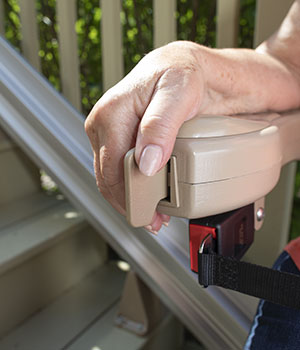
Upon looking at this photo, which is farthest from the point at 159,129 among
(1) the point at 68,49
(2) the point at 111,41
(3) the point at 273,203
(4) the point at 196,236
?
(1) the point at 68,49

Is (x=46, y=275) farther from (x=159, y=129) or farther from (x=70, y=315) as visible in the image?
(x=159, y=129)

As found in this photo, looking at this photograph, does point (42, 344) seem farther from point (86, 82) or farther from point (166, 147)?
point (86, 82)

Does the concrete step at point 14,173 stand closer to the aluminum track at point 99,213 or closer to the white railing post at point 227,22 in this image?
the aluminum track at point 99,213

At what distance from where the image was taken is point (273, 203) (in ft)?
3.60

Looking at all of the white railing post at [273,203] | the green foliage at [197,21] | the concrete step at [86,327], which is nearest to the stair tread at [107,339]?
the concrete step at [86,327]

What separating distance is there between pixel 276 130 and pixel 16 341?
92 cm

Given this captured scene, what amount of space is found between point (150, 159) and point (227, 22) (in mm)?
721

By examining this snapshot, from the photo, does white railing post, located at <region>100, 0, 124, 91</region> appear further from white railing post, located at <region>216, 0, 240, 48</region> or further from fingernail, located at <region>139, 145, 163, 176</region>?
fingernail, located at <region>139, 145, 163, 176</region>

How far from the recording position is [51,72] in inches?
73.0

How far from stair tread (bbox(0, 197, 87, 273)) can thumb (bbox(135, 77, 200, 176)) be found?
739mm

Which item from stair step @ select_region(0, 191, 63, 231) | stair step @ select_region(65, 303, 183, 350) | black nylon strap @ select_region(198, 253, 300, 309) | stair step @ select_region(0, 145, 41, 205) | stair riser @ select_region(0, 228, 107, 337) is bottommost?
stair step @ select_region(65, 303, 183, 350)

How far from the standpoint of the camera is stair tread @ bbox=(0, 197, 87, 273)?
Result: 3.60 feet

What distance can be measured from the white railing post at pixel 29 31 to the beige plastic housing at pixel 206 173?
3.28 ft

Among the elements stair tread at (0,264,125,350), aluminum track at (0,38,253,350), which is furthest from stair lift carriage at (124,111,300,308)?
stair tread at (0,264,125,350)
